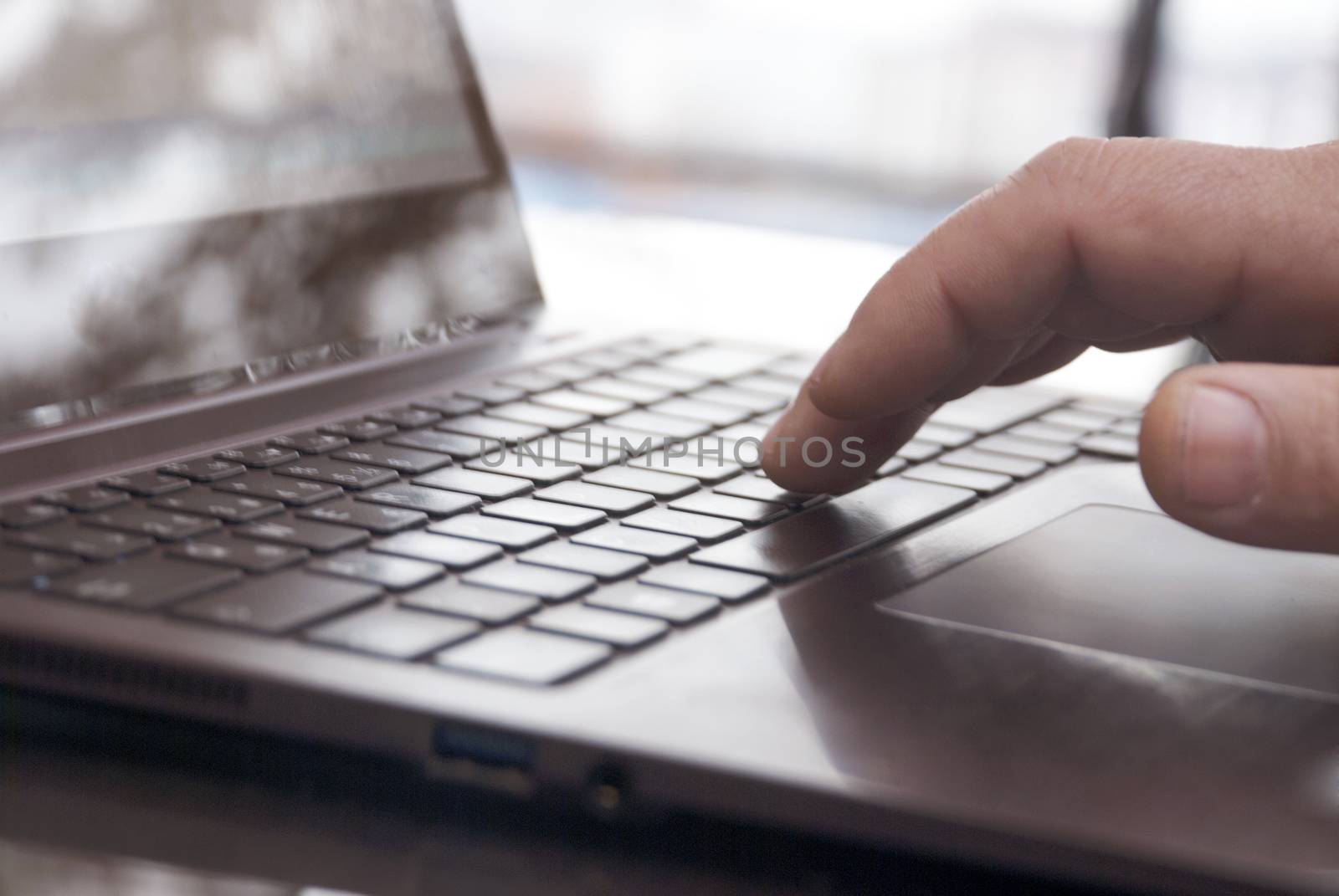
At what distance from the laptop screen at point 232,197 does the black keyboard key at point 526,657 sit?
0.86 ft

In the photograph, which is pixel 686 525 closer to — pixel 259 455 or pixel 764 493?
pixel 764 493

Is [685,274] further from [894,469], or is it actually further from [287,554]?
[287,554]

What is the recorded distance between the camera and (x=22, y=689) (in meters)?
0.35

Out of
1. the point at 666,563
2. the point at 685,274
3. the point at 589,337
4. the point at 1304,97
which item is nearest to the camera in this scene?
the point at 666,563

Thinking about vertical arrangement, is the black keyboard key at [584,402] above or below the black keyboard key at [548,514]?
above

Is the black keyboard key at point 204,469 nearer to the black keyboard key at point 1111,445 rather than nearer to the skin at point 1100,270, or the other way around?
the skin at point 1100,270

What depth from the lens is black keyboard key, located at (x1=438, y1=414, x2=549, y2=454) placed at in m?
0.56

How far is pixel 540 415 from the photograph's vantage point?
60 centimetres

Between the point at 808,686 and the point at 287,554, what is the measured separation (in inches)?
6.6

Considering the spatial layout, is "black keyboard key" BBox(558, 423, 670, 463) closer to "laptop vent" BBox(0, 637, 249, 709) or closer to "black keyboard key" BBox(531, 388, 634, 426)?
"black keyboard key" BBox(531, 388, 634, 426)

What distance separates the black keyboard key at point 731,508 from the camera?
489mm

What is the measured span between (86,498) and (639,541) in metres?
0.19

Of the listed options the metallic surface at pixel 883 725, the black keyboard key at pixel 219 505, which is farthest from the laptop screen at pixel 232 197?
the metallic surface at pixel 883 725

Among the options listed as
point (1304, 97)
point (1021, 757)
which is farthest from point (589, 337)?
point (1304, 97)
